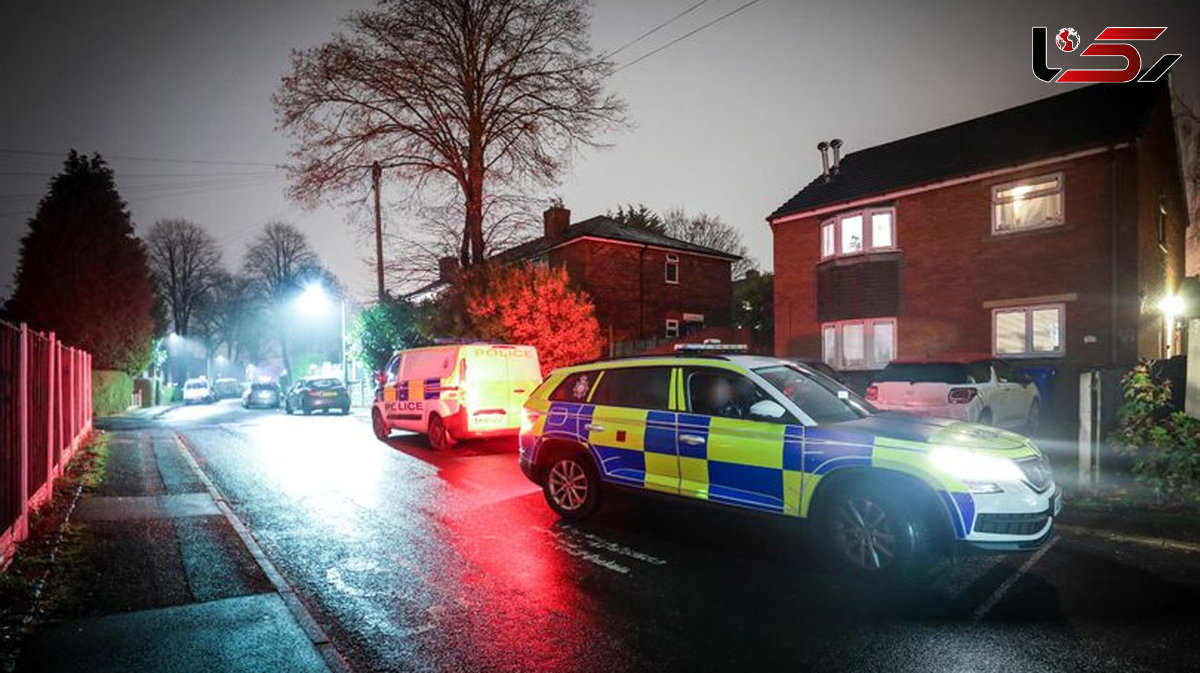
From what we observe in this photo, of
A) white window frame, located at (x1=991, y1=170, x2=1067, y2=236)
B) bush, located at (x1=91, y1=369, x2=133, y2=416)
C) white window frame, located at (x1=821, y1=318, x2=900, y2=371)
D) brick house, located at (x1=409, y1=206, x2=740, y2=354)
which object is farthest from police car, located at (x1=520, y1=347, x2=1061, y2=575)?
bush, located at (x1=91, y1=369, x2=133, y2=416)

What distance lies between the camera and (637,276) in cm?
3036

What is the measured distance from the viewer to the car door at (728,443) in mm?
5391

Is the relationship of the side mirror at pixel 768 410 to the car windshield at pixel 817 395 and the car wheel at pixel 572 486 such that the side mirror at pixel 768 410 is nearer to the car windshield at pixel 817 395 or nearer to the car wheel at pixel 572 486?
the car windshield at pixel 817 395

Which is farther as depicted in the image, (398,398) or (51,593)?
(398,398)

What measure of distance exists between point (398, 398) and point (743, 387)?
32.6 ft

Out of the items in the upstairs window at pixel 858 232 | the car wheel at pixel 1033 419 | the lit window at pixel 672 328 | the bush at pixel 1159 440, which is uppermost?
the upstairs window at pixel 858 232

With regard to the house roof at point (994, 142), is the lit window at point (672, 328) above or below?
below

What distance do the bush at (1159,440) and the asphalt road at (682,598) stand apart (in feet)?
5.35

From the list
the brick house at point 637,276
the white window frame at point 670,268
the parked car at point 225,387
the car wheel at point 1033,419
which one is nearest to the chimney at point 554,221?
the brick house at point 637,276

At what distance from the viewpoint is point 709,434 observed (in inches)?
229

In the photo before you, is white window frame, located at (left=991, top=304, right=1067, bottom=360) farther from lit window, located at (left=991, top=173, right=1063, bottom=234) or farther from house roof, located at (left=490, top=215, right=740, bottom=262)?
house roof, located at (left=490, top=215, right=740, bottom=262)

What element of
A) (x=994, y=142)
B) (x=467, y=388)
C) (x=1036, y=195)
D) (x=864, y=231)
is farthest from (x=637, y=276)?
(x=467, y=388)

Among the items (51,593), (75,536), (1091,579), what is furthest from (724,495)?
(75,536)

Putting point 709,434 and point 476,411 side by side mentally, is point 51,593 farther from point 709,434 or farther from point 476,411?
point 476,411
